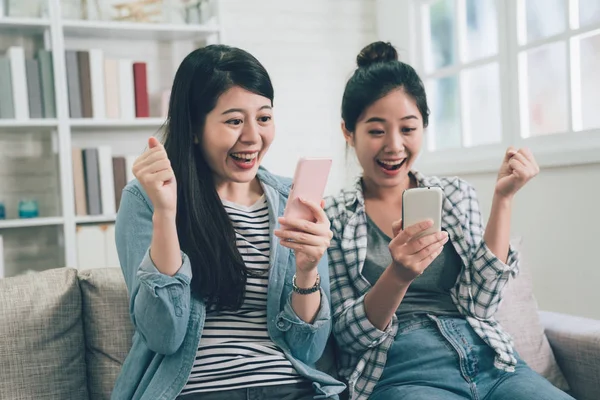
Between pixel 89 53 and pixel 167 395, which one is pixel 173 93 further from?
pixel 89 53

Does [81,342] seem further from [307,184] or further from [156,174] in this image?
[307,184]

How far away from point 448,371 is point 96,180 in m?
2.07

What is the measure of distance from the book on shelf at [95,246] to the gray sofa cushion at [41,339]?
4.77ft

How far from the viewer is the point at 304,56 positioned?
12.5ft

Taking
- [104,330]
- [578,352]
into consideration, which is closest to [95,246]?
[104,330]

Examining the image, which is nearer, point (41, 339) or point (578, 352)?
point (41, 339)

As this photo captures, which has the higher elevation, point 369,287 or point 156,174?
point 156,174

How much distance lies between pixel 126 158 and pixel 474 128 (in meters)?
1.69

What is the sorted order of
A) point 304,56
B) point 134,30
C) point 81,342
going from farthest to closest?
point 304,56, point 134,30, point 81,342

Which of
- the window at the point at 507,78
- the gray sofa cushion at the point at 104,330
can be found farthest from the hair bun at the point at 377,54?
the window at the point at 507,78

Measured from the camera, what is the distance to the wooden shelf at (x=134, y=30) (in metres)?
3.02

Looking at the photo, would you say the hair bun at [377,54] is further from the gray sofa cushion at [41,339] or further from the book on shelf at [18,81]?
the book on shelf at [18,81]

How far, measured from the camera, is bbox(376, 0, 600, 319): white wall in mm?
2350

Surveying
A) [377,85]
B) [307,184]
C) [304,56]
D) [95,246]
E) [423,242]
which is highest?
[304,56]
